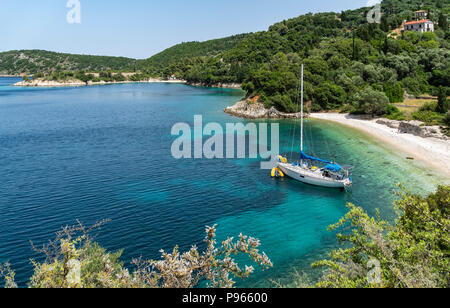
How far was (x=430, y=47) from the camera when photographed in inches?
3703

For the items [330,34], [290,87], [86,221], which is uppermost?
[330,34]

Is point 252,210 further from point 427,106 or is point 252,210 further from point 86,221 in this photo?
point 427,106

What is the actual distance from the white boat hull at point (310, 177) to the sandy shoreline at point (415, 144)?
12854 mm

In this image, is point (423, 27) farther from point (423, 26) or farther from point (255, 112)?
point (255, 112)

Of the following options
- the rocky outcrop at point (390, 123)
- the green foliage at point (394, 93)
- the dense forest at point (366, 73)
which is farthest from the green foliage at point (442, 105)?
the green foliage at point (394, 93)

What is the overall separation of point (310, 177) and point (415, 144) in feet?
73.3

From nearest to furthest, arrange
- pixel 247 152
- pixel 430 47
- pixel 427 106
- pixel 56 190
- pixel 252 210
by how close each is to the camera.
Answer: pixel 252 210, pixel 56 190, pixel 247 152, pixel 427 106, pixel 430 47

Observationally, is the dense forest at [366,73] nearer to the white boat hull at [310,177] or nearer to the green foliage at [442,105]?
the green foliage at [442,105]

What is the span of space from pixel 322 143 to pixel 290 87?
33371 mm

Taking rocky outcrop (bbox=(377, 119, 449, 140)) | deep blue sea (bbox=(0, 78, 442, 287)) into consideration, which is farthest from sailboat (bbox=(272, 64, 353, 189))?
rocky outcrop (bbox=(377, 119, 449, 140))

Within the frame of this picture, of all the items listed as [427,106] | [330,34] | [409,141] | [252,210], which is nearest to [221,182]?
[252,210]

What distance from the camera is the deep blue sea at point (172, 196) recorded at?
72.6ft

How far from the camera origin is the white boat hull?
103ft
